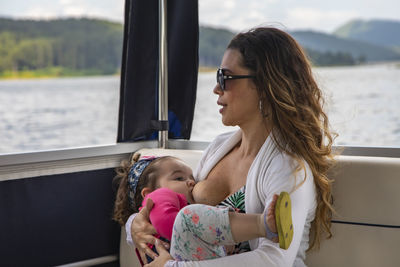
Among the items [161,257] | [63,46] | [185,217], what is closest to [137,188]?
[161,257]

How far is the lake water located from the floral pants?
0.68 meters

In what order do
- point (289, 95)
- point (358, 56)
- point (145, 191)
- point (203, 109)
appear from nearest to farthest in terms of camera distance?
point (289, 95)
point (145, 191)
point (358, 56)
point (203, 109)

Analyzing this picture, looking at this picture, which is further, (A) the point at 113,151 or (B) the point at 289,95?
(A) the point at 113,151

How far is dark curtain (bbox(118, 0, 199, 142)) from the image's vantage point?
277 centimetres

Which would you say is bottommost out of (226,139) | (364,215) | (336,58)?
(364,215)

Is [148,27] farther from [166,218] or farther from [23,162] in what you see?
[166,218]

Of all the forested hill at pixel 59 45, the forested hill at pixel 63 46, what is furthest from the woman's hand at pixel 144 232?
the forested hill at pixel 59 45

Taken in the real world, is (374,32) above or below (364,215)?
above

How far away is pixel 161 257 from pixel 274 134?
23.3 inches

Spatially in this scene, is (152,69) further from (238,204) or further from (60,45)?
(60,45)

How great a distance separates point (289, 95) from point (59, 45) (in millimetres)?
5590

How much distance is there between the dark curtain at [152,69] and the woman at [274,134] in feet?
3.26

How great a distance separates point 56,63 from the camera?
6.44m

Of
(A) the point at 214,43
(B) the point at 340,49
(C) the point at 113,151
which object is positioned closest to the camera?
(C) the point at 113,151
